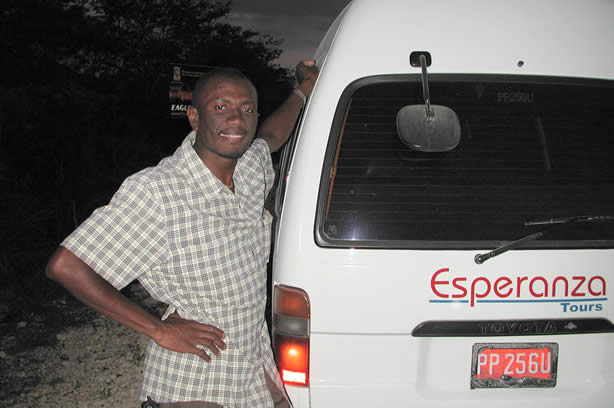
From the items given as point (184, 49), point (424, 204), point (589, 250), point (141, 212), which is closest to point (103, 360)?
point (141, 212)

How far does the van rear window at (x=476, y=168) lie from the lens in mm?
1941

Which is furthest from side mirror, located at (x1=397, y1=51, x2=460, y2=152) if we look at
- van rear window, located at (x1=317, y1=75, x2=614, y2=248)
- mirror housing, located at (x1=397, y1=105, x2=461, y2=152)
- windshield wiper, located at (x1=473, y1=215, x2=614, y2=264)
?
Answer: windshield wiper, located at (x1=473, y1=215, x2=614, y2=264)

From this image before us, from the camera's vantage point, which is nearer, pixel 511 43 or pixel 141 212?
pixel 141 212

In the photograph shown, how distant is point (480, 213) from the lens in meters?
1.96

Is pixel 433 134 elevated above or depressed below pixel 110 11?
below

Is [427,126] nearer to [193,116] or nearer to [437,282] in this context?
[437,282]

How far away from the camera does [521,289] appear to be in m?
1.91

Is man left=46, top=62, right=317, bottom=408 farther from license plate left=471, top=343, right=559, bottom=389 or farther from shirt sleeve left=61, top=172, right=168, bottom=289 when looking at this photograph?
license plate left=471, top=343, right=559, bottom=389

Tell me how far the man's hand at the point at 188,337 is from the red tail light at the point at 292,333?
0.21 meters

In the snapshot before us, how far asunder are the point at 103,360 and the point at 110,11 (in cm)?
1532

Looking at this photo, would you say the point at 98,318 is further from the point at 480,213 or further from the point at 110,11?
the point at 110,11

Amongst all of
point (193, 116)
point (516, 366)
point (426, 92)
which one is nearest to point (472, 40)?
point (426, 92)

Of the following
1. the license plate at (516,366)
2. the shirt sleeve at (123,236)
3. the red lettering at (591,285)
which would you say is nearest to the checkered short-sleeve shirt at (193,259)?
the shirt sleeve at (123,236)

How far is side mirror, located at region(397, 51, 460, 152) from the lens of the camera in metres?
1.87
